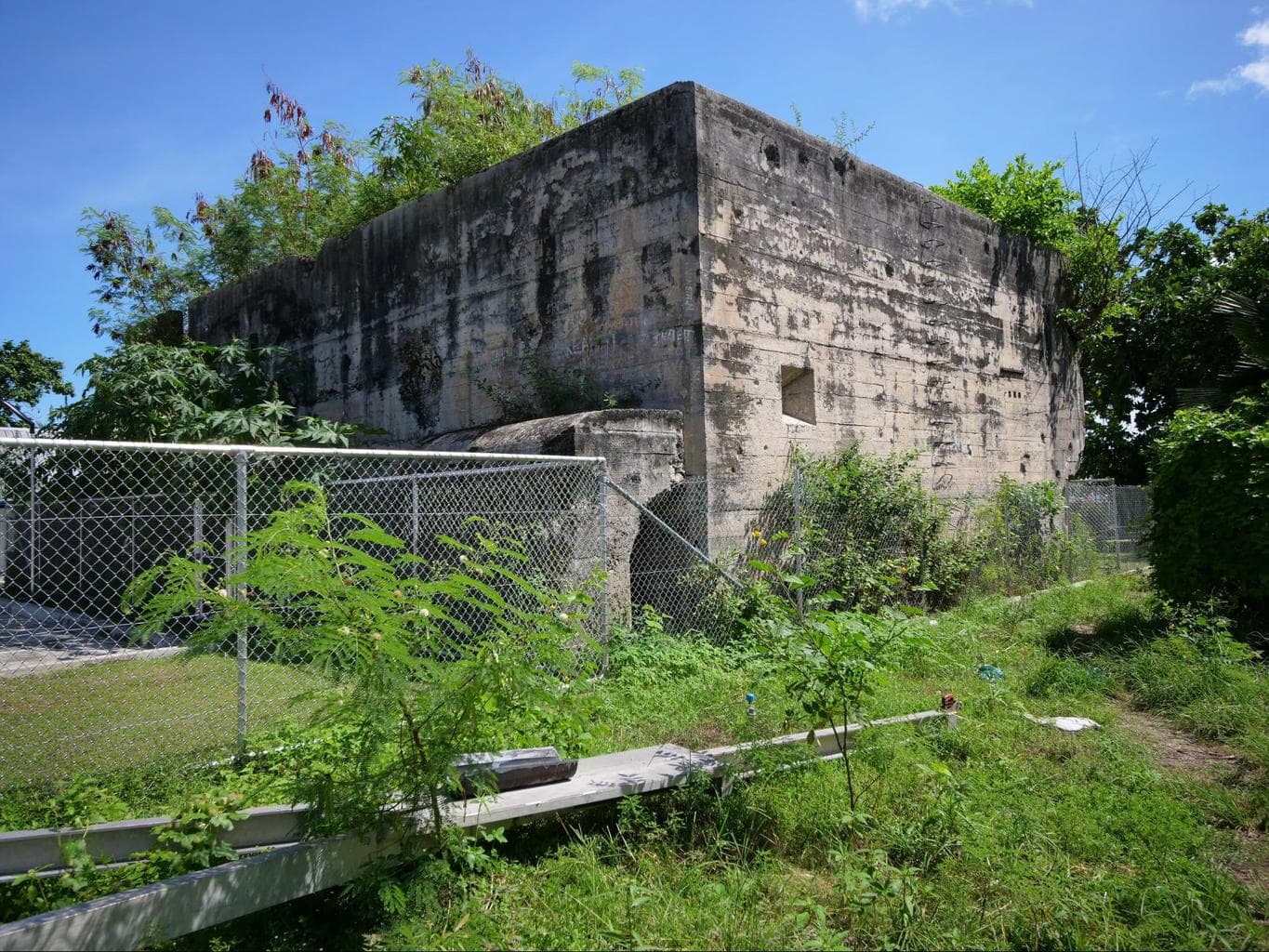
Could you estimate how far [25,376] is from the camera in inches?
1049

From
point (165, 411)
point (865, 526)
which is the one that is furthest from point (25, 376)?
point (865, 526)

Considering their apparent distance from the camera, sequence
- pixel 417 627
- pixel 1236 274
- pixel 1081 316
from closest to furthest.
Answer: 1. pixel 417 627
2. pixel 1081 316
3. pixel 1236 274

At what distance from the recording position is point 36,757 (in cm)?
454

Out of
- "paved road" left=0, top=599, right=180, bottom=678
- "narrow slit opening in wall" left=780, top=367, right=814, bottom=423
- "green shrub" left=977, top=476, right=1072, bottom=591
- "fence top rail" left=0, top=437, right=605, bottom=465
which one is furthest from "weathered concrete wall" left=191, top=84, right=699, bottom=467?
"green shrub" left=977, top=476, right=1072, bottom=591

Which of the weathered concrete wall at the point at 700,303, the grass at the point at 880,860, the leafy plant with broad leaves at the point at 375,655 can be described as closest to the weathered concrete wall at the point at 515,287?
the weathered concrete wall at the point at 700,303

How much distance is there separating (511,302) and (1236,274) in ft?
45.6

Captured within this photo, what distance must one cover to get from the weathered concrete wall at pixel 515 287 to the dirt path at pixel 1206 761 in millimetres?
4193

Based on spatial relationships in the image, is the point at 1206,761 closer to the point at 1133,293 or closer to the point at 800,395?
the point at 800,395

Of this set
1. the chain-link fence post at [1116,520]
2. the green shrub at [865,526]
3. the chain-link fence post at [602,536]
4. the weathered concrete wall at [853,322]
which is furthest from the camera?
the chain-link fence post at [1116,520]

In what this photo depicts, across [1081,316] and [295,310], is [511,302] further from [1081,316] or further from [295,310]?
[1081,316]

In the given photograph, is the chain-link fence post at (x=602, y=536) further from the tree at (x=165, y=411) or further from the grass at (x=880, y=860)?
the tree at (x=165, y=411)

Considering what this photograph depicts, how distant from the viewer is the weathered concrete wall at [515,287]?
784 centimetres

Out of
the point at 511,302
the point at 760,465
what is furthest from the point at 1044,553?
the point at 511,302

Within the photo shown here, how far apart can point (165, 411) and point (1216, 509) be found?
1045cm
